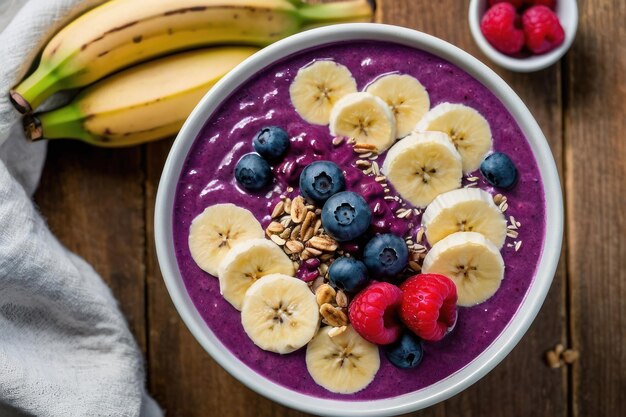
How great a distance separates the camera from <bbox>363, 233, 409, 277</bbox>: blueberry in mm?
1358

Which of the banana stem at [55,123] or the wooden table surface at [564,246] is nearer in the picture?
the banana stem at [55,123]

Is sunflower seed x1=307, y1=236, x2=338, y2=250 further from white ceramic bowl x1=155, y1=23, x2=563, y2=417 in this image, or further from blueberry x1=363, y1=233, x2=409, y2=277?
white ceramic bowl x1=155, y1=23, x2=563, y2=417

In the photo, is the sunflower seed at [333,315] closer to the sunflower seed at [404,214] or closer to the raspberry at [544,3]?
the sunflower seed at [404,214]

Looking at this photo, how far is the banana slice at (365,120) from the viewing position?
143 centimetres

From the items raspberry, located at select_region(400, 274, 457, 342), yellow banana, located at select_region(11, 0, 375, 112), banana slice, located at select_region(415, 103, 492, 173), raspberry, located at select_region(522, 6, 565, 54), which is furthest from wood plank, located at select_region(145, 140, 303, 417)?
raspberry, located at select_region(522, 6, 565, 54)

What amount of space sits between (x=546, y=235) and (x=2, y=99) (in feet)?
3.72

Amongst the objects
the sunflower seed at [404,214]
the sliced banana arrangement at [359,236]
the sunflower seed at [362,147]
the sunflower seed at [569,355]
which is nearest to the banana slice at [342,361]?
the sliced banana arrangement at [359,236]

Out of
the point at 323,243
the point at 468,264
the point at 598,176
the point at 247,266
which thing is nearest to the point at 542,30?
the point at 598,176

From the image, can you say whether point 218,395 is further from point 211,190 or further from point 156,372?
point 211,190

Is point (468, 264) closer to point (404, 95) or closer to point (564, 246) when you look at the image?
point (404, 95)

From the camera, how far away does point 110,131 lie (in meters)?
1.63

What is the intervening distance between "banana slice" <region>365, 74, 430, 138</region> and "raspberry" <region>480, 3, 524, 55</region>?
32 centimetres

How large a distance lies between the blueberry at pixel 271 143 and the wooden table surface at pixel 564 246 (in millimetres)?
411

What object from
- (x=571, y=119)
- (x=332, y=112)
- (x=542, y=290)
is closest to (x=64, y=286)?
(x=332, y=112)
